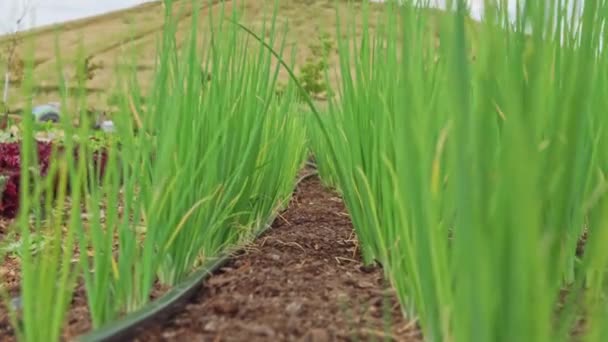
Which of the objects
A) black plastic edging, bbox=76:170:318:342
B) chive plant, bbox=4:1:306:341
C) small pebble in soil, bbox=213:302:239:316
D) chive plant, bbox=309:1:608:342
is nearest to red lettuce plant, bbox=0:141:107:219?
chive plant, bbox=4:1:306:341

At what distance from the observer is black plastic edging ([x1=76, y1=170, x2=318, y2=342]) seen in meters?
1.05

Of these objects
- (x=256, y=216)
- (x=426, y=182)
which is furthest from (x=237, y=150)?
(x=426, y=182)

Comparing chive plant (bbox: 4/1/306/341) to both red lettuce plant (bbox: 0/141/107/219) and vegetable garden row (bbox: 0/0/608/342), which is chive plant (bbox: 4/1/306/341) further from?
red lettuce plant (bbox: 0/141/107/219)

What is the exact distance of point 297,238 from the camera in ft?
6.55

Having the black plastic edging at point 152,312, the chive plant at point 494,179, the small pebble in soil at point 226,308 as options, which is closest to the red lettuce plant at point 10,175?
the black plastic edging at point 152,312

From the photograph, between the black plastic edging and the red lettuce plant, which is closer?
the black plastic edging

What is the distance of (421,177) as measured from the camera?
0.91 m

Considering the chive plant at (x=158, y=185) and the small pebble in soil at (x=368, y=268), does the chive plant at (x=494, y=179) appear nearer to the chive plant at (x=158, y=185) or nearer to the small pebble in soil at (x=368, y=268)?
the small pebble in soil at (x=368, y=268)

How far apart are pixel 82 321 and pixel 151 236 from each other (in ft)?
0.63

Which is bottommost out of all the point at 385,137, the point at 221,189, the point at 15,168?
the point at 15,168

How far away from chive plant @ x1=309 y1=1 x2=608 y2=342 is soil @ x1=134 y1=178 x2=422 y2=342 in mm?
64

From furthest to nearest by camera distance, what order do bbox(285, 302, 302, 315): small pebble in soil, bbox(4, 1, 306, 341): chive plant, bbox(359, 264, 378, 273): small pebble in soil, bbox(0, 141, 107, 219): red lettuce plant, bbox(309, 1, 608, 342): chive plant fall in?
bbox(0, 141, 107, 219): red lettuce plant → bbox(359, 264, 378, 273): small pebble in soil → bbox(285, 302, 302, 315): small pebble in soil → bbox(4, 1, 306, 341): chive plant → bbox(309, 1, 608, 342): chive plant

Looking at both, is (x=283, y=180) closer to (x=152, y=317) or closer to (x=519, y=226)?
(x=152, y=317)

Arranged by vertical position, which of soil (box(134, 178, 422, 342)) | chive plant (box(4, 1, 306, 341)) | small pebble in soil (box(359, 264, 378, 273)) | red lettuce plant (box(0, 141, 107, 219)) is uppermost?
chive plant (box(4, 1, 306, 341))
